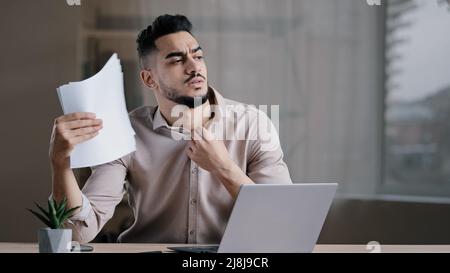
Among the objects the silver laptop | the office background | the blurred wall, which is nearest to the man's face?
the silver laptop

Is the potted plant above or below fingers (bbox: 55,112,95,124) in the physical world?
below

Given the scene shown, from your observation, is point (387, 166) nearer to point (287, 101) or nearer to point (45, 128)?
point (287, 101)

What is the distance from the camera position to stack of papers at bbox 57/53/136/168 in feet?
6.05

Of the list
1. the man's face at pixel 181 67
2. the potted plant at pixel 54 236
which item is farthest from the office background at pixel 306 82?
the potted plant at pixel 54 236

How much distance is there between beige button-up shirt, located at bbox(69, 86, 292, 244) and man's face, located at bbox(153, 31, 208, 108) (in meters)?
0.13

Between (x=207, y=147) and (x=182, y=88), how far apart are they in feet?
1.11

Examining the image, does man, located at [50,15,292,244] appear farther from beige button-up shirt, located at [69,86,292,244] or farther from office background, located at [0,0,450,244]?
office background, located at [0,0,450,244]

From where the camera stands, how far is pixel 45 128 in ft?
11.9

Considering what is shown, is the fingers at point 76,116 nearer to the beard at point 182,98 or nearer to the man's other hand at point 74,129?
the man's other hand at point 74,129

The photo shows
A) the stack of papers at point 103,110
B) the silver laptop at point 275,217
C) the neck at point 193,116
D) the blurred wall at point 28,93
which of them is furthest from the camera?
the blurred wall at point 28,93

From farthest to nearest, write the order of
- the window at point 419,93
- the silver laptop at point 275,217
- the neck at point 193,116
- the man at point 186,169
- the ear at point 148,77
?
the window at point 419,93, the ear at point 148,77, the neck at point 193,116, the man at point 186,169, the silver laptop at point 275,217

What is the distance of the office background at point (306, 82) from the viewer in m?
3.47

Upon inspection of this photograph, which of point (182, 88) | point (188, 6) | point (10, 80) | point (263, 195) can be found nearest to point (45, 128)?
point (10, 80)

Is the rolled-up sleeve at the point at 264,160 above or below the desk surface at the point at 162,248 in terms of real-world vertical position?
above
